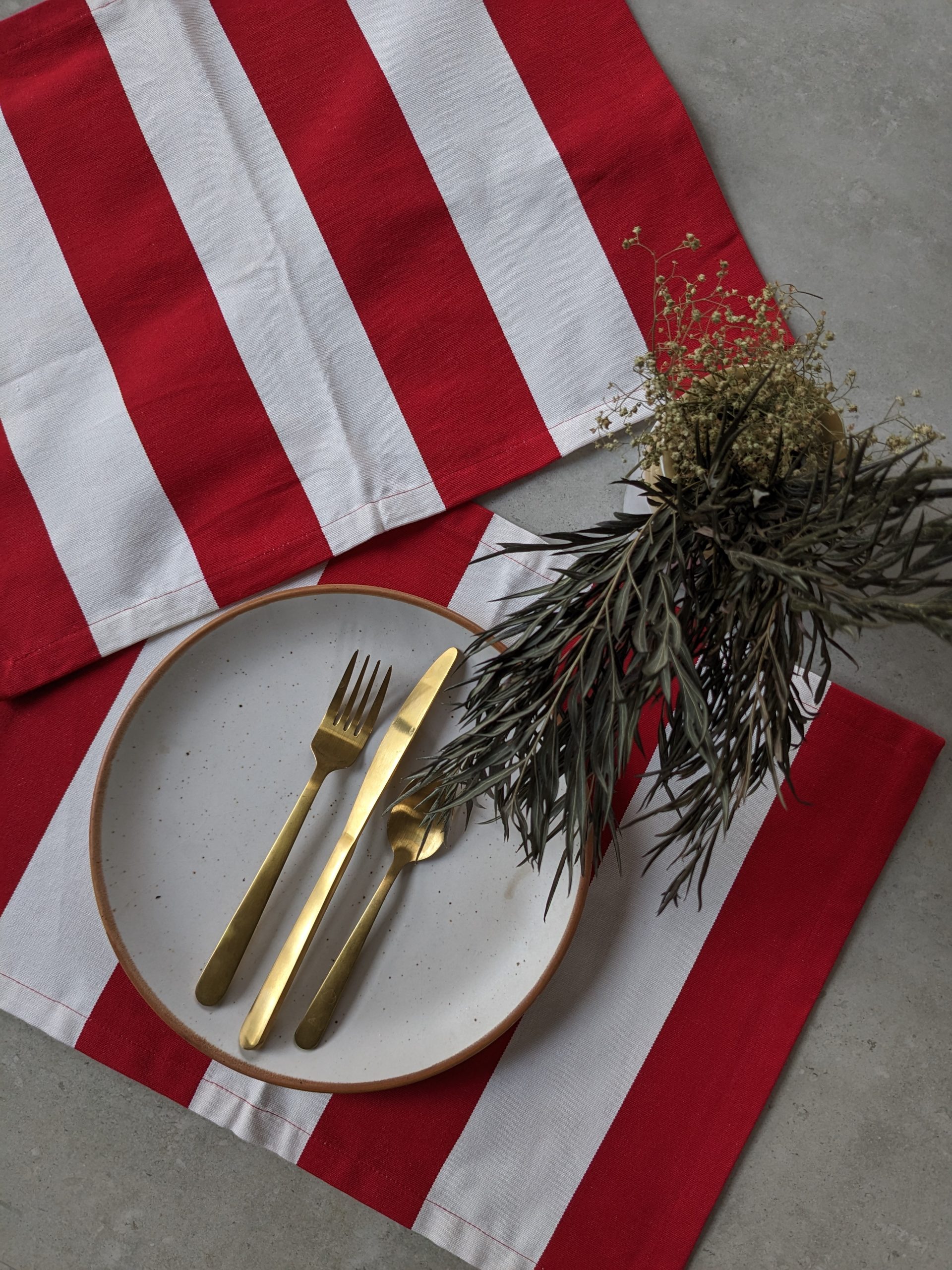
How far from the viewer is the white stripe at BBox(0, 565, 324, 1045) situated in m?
0.75

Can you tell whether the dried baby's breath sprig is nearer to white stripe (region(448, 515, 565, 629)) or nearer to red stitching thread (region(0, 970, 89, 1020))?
white stripe (region(448, 515, 565, 629))

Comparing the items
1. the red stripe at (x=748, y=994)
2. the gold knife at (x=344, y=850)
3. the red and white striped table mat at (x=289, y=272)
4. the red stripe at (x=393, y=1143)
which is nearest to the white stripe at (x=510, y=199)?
the red and white striped table mat at (x=289, y=272)

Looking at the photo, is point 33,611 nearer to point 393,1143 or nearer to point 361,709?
point 361,709

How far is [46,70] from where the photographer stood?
0.78 metres

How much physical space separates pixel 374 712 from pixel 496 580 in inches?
5.8

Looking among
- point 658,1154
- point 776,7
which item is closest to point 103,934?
point 658,1154

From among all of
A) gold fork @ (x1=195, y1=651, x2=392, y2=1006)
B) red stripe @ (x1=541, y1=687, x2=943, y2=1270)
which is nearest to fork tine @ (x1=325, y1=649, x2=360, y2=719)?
gold fork @ (x1=195, y1=651, x2=392, y2=1006)

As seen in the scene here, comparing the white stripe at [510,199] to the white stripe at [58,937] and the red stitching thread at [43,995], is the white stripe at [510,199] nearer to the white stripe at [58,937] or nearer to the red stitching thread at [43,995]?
the white stripe at [58,937]

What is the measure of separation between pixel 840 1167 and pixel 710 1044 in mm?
151

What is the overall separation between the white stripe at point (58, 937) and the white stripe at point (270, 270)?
8.1 inches

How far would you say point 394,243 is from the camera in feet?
2.56

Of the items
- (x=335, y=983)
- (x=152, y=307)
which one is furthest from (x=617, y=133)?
(x=335, y=983)

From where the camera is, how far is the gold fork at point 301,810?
0.71 metres

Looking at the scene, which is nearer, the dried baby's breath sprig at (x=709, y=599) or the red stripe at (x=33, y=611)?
the dried baby's breath sprig at (x=709, y=599)
